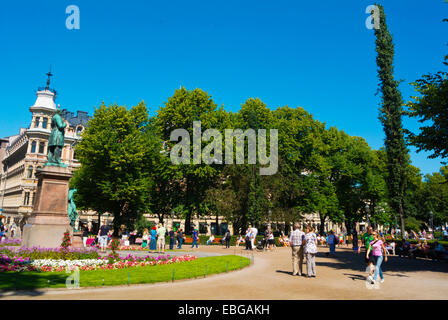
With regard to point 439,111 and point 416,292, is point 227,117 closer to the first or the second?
point 439,111

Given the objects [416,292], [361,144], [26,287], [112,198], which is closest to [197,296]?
[26,287]

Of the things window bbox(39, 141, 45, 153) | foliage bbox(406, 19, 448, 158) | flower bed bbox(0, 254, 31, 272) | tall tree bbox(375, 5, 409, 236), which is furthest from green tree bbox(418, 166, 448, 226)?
window bbox(39, 141, 45, 153)

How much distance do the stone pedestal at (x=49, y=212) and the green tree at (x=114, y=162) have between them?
15722mm

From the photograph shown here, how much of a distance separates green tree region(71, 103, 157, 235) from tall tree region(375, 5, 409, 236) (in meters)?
25.4

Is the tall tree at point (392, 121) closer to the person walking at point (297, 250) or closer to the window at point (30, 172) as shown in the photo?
the person walking at point (297, 250)

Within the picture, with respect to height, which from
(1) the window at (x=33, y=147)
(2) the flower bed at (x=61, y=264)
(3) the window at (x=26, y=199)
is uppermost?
(1) the window at (x=33, y=147)

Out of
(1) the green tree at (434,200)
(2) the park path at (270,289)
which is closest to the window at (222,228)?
(1) the green tree at (434,200)

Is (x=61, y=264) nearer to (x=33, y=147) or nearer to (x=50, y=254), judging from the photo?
(x=50, y=254)

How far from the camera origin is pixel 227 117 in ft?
137

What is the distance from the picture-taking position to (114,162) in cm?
3506

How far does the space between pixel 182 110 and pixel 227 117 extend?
606cm

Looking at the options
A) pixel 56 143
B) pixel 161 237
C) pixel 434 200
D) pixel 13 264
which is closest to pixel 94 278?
pixel 13 264

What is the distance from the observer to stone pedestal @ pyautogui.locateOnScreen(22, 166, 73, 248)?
1798 centimetres

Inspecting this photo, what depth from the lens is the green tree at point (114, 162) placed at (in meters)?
35.8
